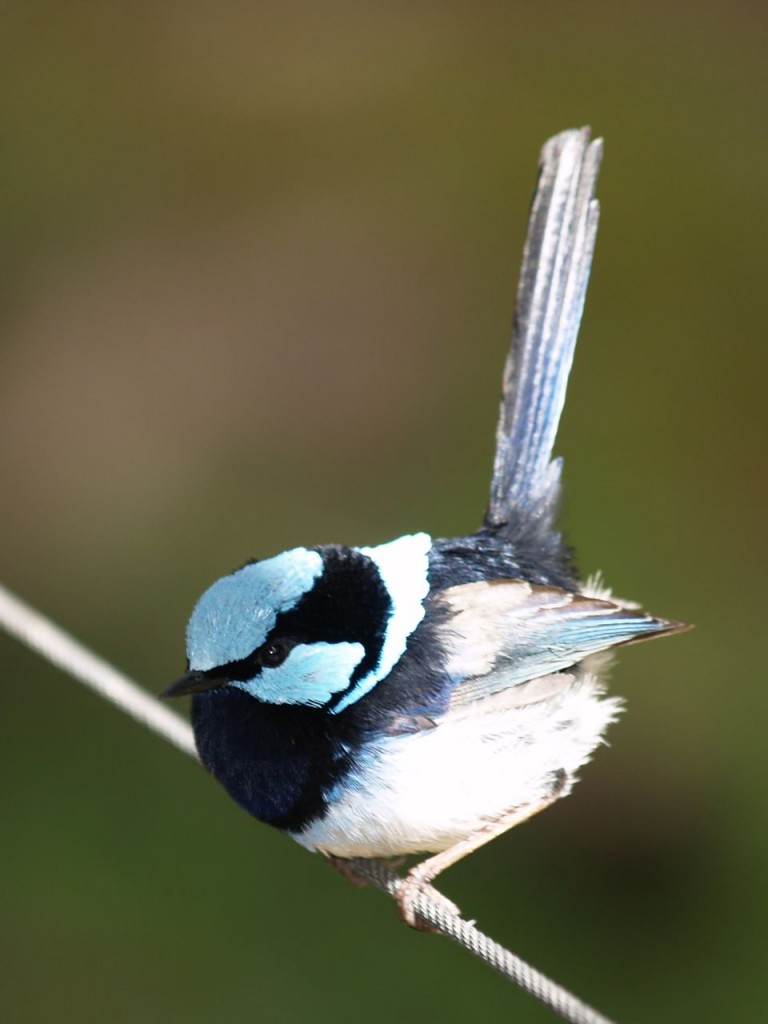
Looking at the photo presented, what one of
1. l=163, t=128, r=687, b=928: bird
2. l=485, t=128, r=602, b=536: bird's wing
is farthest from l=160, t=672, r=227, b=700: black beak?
l=485, t=128, r=602, b=536: bird's wing

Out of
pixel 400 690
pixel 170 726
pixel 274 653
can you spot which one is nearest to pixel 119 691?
pixel 170 726

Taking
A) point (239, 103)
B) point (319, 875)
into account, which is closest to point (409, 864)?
point (319, 875)

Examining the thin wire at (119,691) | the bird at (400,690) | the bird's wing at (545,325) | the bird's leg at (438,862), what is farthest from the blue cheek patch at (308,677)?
the bird's wing at (545,325)

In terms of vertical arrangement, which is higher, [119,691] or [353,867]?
[119,691]

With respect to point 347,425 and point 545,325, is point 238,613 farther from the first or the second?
point 347,425

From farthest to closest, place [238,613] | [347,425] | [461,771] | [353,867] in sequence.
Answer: [347,425]
[353,867]
[461,771]
[238,613]

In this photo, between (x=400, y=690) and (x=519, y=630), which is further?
(x=519, y=630)

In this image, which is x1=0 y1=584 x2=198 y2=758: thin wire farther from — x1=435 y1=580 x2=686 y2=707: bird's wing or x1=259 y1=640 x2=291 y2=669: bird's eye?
x1=435 y1=580 x2=686 y2=707: bird's wing
